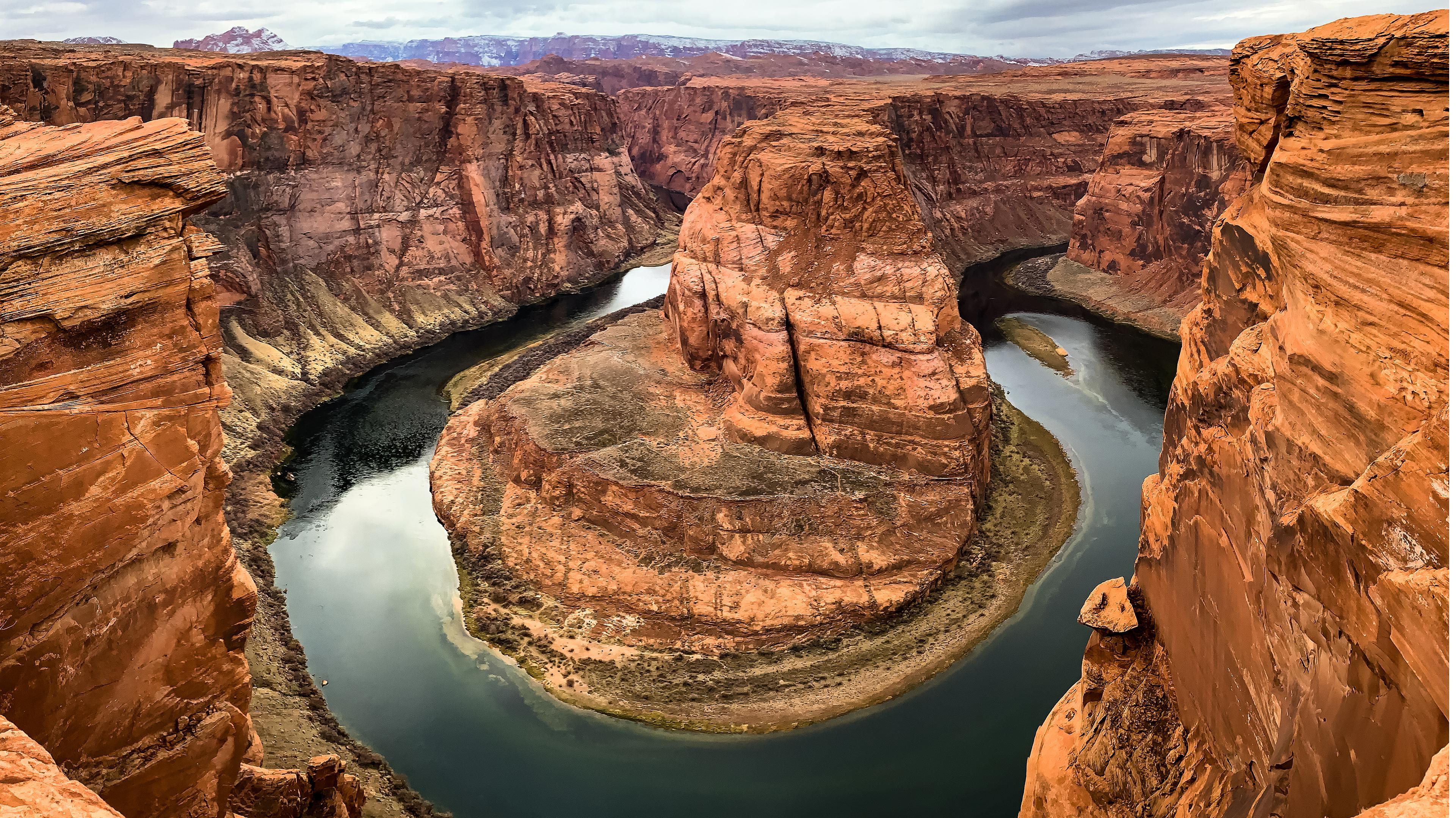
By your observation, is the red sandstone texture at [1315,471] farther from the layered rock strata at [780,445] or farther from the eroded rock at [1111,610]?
the layered rock strata at [780,445]

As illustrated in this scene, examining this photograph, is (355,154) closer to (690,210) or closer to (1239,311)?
(690,210)

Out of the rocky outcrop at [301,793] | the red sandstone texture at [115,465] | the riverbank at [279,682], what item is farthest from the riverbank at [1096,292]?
the red sandstone texture at [115,465]

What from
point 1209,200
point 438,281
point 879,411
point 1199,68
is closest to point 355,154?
point 438,281

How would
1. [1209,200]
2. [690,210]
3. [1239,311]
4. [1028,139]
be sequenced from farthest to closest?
[1028,139] < [1209,200] < [690,210] < [1239,311]

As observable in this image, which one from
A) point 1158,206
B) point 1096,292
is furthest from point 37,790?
point 1158,206

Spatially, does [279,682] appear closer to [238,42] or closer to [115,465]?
[115,465]
